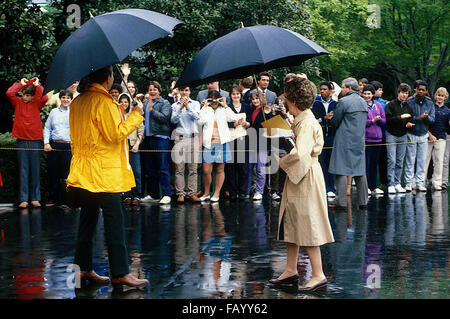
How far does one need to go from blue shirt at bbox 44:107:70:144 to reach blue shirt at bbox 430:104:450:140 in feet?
24.6

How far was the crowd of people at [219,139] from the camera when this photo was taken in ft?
45.8

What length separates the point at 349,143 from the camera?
43.4ft

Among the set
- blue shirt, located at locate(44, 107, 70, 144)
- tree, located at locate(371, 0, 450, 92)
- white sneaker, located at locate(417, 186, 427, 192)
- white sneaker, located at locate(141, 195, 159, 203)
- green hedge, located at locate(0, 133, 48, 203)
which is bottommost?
white sneaker, located at locate(141, 195, 159, 203)

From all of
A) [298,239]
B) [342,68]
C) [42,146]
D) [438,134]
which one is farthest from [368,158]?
[342,68]

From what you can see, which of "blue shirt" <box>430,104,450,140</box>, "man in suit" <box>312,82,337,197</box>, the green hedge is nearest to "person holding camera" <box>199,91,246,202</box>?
"man in suit" <box>312,82,337,197</box>

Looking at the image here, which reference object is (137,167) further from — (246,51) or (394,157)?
(246,51)

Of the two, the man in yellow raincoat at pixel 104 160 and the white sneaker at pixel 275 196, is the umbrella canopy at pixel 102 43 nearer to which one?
the man in yellow raincoat at pixel 104 160

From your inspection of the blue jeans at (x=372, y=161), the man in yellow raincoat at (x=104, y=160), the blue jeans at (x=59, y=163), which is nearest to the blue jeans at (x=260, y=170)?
the blue jeans at (x=372, y=161)

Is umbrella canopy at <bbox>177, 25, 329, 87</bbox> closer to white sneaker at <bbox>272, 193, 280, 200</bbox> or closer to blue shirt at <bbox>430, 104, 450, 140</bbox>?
white sneaker at <bbox>272, 193, 280, 200</bbox>

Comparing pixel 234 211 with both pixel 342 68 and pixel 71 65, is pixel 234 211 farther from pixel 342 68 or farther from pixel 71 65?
pixel 342 68

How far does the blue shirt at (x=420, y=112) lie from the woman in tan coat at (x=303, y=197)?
9.09 metres

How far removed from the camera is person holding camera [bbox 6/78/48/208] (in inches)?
561

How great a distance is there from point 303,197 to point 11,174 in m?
9.16

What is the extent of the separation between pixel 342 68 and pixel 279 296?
117 feet
